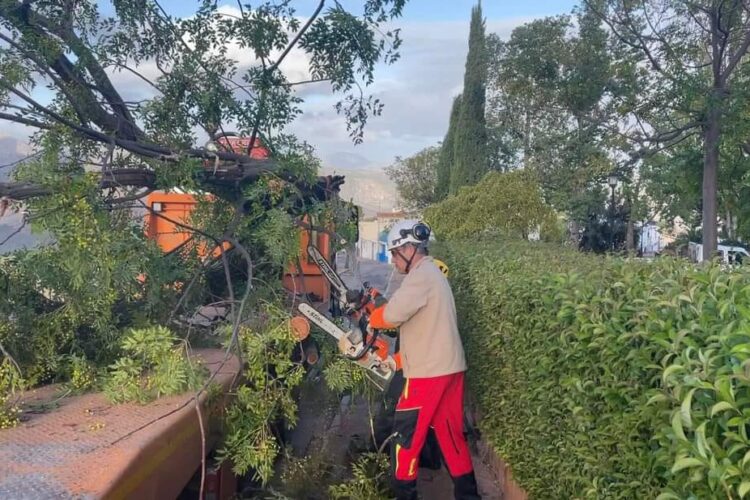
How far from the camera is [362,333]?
5.32 metres

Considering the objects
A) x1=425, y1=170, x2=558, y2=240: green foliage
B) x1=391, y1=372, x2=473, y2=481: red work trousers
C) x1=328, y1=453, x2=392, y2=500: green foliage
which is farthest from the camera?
x1=425, y1=170, x2=558, y2=240: green foliage

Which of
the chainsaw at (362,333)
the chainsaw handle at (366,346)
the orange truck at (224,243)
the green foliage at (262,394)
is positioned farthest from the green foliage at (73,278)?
the chainsaw handle at (366,346)

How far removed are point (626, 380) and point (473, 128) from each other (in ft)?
89.1

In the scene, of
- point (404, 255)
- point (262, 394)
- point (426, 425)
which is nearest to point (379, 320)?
point (404, 255)

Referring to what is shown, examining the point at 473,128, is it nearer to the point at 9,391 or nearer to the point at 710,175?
the point at 710,175

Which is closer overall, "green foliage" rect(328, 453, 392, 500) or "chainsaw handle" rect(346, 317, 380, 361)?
"green foliage" rect(328, 453, 392, 500)

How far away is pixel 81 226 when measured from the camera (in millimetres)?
4016

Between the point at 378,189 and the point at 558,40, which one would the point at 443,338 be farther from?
the point at 378,189

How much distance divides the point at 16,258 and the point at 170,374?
1.43 m

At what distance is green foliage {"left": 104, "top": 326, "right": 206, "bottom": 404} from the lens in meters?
4.00

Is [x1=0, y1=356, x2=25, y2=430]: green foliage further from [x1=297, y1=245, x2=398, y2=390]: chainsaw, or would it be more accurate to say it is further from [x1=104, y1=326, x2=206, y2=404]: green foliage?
[x1=297, y1=245, x2=398, y2=390]: chainsaw

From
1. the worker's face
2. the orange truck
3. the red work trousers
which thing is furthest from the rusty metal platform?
the worker's face

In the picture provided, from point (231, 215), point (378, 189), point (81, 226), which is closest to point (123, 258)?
point (81, 226)

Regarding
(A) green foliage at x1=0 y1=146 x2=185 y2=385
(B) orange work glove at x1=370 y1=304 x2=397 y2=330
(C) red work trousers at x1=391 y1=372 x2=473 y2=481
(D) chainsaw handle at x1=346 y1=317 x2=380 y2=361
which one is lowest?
(C) red work trousers at x1=391 y1=372 x2=473 y2=481
